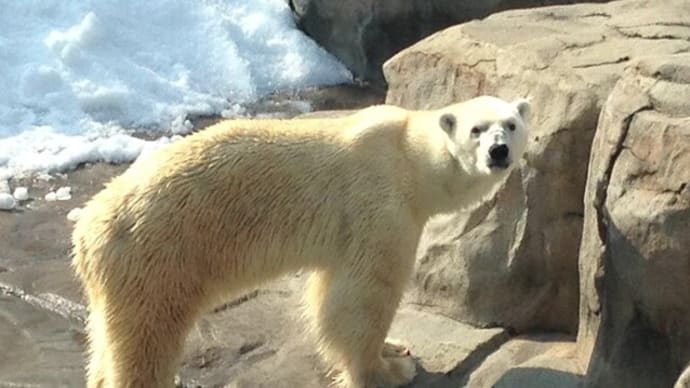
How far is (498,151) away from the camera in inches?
200

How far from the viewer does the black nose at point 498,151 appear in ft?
16.6

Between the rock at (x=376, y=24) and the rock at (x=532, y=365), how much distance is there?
4.65 m

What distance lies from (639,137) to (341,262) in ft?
4.52

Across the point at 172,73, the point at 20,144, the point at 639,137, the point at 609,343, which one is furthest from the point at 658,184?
the point at 172,73

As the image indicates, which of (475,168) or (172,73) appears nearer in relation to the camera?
(475,168)

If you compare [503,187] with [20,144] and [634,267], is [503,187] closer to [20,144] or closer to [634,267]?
[634,267]

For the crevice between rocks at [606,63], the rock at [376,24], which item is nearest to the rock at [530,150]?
the crevice between rocks at [606,63]

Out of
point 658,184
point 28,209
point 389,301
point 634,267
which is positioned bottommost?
point 28,209

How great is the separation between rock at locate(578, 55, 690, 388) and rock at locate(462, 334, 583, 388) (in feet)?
0.54

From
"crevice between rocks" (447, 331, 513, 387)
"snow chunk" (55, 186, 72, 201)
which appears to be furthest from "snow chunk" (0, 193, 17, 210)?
"crevice between rocks" (447, 331, 513, 387)

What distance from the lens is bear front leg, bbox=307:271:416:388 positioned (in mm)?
5414

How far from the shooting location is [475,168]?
5.26 metres

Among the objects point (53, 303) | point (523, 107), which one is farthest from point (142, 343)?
point (523, 107)

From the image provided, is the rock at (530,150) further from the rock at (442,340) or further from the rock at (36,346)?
the rock at (36,346)
